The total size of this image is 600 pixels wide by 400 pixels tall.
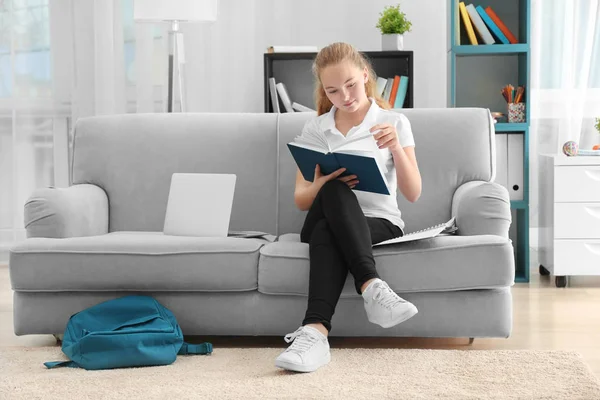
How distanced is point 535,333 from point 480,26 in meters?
1.76

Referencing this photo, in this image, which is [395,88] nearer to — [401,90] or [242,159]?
[401,90]

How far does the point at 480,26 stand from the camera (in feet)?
13.1

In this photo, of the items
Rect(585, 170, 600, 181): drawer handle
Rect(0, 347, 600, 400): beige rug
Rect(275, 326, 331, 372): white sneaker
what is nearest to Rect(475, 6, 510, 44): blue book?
Rect(585, 170, 600, 181): drawer handle

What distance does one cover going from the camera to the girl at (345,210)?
2.29 m

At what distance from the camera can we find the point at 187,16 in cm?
394

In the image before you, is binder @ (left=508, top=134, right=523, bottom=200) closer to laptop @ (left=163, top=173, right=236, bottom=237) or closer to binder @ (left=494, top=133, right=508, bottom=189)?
binder @ (left=494, top=133, right=508, bottom=189)

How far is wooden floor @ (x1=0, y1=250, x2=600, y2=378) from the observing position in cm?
263

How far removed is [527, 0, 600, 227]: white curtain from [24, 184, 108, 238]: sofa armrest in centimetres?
256

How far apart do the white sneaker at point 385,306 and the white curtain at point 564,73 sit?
251 cm

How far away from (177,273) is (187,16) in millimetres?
1788

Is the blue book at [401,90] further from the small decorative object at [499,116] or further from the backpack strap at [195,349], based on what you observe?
the backpack strap at [195,349]

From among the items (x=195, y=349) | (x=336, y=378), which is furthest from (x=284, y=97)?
(x=336, y=378)

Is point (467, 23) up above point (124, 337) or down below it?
above

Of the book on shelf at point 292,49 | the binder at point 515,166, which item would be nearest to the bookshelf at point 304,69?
the book on shelf at point 292,49
